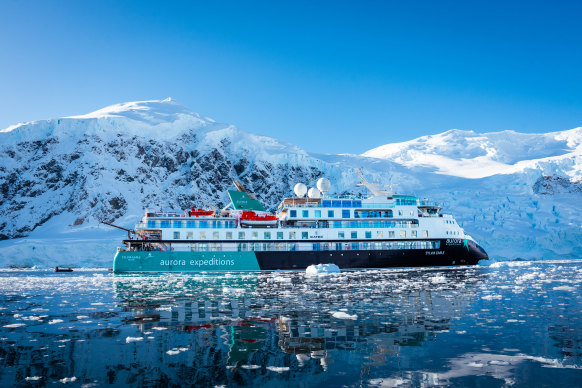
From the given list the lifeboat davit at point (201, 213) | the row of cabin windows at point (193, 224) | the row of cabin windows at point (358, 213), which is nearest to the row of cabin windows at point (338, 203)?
the row of cabin windows at point (358, 213)

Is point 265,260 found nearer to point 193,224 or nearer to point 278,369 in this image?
point 193,224

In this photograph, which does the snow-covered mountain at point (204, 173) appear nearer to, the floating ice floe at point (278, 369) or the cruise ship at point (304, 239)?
the cruise ship at point (304, 239)

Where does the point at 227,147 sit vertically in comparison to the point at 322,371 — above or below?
above

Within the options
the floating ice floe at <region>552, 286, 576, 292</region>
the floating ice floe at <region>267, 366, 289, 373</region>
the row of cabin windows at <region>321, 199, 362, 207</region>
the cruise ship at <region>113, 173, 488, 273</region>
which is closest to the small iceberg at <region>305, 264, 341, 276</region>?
the cruise ship at <region>113, 173, 488, 273</region>

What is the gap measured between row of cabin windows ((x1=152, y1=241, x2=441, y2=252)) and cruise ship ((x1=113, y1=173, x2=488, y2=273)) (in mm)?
100

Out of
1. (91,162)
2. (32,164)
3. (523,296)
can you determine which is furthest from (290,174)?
(523,296)

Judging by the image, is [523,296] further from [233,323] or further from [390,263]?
[390,263]

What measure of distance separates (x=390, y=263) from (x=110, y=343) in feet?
118

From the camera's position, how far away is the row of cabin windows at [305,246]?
4134 cm

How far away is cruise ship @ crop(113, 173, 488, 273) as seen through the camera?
40938 millimetres

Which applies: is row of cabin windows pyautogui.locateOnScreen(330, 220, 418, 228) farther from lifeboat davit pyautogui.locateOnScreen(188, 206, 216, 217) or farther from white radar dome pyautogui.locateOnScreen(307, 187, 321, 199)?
lifeboat davit pyautogui.locateOnScreen(188, 206, 216, 217)

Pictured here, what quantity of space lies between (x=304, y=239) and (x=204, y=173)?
75.0m

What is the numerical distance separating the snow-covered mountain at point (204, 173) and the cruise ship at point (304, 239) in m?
32.4

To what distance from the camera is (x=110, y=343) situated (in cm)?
940
